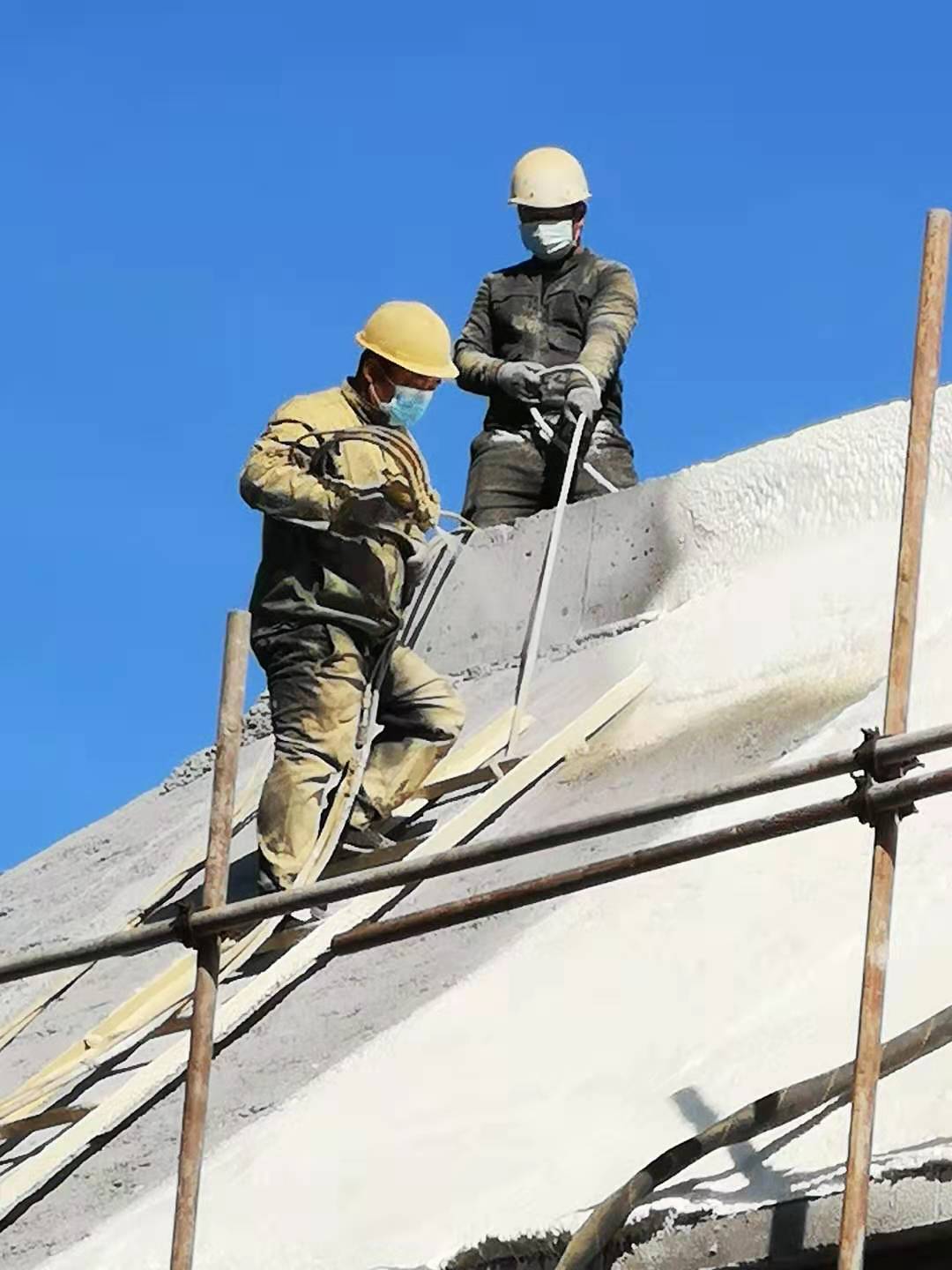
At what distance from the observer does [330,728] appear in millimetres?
8273

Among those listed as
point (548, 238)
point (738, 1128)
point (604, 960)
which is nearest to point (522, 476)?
point (548, 238)

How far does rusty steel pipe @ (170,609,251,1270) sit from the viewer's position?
5.83 m

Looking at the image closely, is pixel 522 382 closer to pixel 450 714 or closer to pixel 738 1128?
pixel 450 714

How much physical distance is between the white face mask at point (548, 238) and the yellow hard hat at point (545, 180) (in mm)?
107

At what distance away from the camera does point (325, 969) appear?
7.91m

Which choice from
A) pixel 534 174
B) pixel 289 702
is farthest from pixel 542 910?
pixel 534 174

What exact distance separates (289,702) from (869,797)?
126 inches

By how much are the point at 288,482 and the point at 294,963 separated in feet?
4.51

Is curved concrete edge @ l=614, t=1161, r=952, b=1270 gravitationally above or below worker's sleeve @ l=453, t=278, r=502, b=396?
below

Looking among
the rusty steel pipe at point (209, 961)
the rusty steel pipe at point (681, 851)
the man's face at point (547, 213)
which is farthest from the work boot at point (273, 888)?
the man's face at point (547, 213)

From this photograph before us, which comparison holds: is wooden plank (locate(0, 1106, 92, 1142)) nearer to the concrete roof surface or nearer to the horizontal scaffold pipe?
the concrete roof surface

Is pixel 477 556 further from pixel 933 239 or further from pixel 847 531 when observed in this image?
pixel 933 239

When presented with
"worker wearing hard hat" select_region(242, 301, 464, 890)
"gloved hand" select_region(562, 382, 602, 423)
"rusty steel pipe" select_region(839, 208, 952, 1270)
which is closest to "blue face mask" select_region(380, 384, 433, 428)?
"worker wearing hard hat" select_region(242, 301, 464, 890)

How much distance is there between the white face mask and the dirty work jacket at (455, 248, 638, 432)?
6 cm
